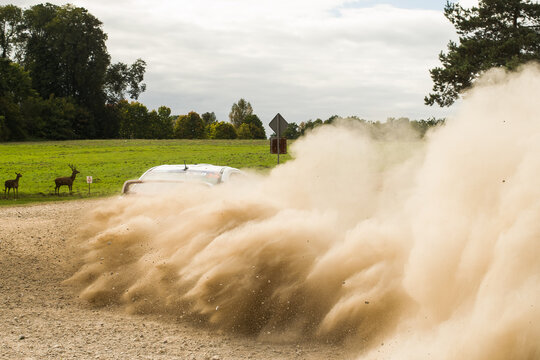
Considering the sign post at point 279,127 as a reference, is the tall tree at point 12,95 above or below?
above

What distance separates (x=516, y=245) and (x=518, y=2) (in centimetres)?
2826

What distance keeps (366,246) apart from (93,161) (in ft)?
139

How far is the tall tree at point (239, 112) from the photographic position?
14425cm

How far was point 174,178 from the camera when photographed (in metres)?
10.6

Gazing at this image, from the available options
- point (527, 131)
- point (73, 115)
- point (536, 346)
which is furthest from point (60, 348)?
point (73, 115)

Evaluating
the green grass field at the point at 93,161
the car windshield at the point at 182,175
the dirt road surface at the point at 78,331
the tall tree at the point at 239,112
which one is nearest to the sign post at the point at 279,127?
the green grass field at the point at 93,161

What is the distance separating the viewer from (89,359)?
6156mm

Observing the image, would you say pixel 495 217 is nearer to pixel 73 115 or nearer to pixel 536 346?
pixel 536 346

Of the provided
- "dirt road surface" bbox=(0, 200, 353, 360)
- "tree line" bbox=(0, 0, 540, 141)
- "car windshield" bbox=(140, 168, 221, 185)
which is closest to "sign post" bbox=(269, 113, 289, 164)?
"car windshield" bbox=(140, 168, 221, 185)

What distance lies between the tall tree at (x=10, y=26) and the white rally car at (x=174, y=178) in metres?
74.0

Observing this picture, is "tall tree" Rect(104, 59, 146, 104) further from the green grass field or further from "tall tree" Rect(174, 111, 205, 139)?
"tall tree" Rect(174, 111, 205, 139)

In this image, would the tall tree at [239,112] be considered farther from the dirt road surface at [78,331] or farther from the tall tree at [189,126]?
the dirt road surface at [78,331]

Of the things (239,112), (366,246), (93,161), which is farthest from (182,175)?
(239,112)

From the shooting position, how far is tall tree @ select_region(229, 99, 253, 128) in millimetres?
144250
